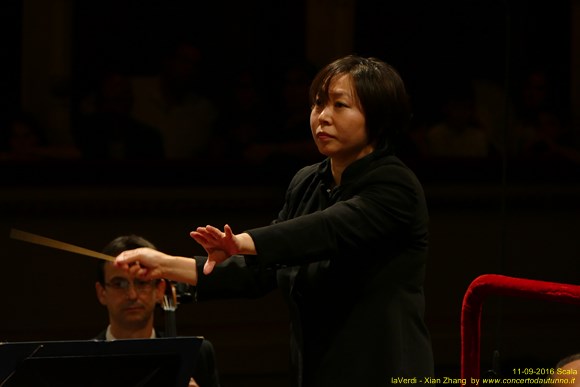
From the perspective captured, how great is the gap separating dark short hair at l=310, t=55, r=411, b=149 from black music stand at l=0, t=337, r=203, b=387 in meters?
0.65

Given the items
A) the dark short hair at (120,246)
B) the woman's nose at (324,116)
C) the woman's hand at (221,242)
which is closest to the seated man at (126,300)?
the dark short hair at (120,246)

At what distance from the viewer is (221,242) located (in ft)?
8.14

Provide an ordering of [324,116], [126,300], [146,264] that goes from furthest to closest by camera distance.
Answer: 1. [126,300]
2. [324,116]
3. [146,264]

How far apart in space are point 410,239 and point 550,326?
9.55ft

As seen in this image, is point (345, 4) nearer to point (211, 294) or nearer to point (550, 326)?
point (550, 326)

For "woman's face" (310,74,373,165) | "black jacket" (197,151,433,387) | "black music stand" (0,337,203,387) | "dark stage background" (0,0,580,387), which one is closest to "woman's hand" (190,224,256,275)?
"black jacket" (197,151,433,387)

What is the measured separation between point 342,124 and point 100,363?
30.6 inches

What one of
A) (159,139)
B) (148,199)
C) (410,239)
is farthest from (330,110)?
(159,139)

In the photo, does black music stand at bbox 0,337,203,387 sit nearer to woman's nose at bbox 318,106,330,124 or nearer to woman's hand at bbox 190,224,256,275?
woman's hand at bbox 190,224,256,275

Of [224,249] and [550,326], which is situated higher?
[224,249]

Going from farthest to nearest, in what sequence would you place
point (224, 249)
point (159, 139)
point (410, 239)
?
1. point (159, 139)
2. point (410, 239)
3. point (224, 249)

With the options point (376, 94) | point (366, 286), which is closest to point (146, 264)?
point (366, 286)

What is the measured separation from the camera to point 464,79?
264 inches

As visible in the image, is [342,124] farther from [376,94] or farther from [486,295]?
[486,295]
